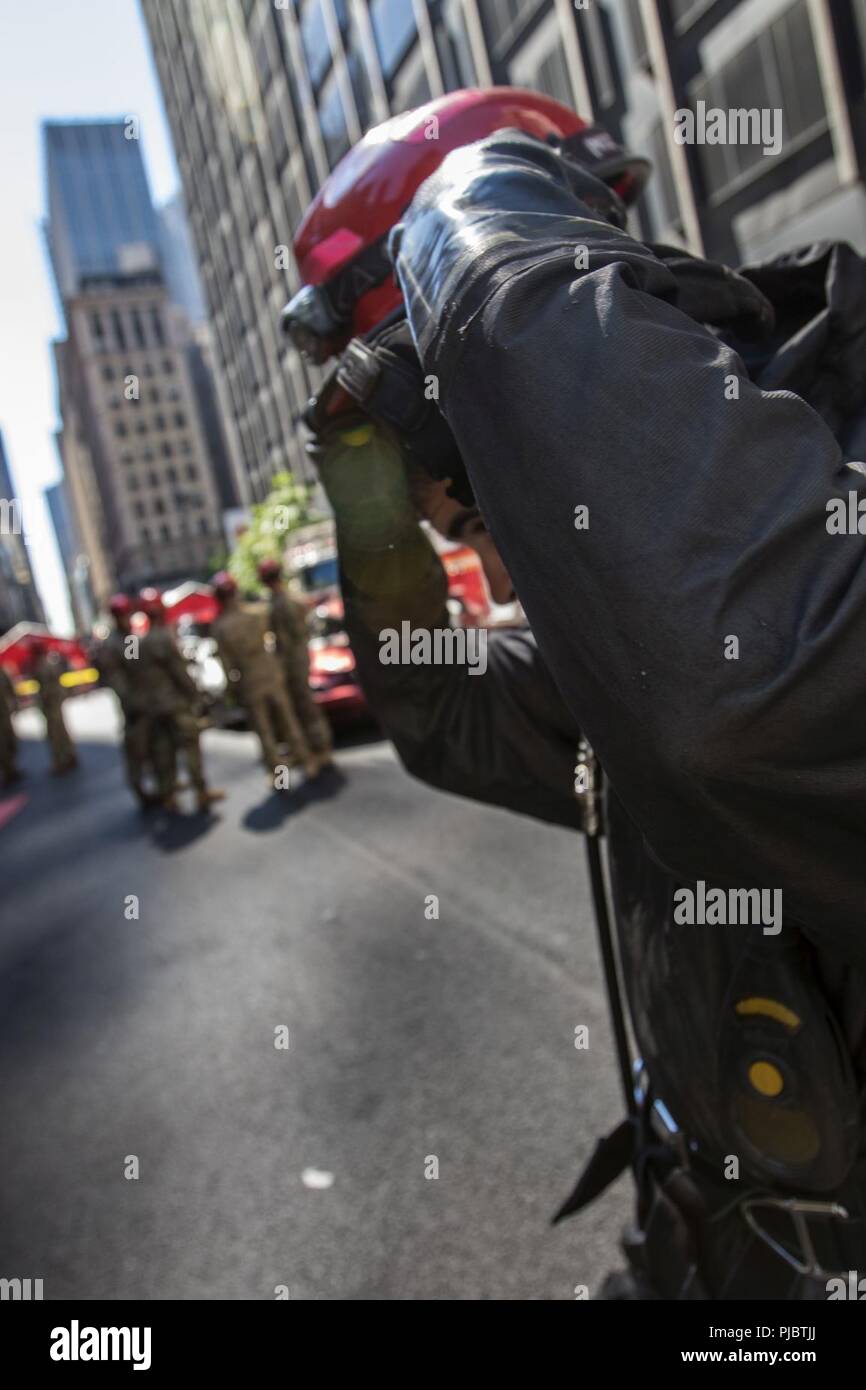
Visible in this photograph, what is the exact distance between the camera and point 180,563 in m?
109

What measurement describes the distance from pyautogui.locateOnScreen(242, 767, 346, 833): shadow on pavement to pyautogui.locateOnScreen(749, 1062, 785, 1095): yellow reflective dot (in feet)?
23.8

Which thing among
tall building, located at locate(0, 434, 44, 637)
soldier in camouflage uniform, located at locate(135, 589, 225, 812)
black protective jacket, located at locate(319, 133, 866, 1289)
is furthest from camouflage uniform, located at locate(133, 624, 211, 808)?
tall building, located at locate(0, 434, 44, 637)

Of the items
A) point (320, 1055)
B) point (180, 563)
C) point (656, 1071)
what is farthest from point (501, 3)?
point (180, 563)

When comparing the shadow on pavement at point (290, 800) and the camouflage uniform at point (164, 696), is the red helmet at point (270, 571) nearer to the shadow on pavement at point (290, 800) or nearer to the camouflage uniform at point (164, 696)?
the camouflage uniform at point (164, 696)

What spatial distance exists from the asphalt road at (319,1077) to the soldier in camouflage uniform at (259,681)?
3080mm

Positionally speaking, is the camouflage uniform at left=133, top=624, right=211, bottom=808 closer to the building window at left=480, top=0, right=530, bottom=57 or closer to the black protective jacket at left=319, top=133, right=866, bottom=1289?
the black protective jacket at left=319, top=133, right=866, bottom=1289

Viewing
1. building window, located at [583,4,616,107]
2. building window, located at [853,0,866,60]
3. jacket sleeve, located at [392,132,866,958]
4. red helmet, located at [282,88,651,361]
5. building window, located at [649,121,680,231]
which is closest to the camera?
jacket sleeve, located at [392,132,866,958]

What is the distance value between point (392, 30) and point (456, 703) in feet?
105

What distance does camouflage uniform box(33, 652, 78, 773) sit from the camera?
1602 centimetres

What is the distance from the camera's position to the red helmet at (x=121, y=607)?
10.8 meters

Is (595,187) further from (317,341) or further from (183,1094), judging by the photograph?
(183,1094)

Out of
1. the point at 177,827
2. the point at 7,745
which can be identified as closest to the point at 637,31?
the point at 7,745

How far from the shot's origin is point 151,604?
34.4 feet

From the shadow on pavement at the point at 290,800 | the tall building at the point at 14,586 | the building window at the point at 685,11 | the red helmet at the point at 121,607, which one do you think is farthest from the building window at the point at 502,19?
the tall building at the point at 14,586
